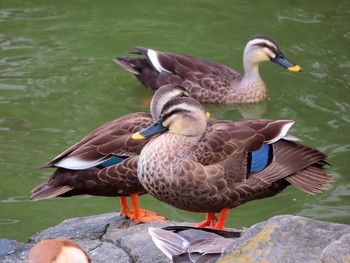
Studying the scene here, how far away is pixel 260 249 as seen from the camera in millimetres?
3908

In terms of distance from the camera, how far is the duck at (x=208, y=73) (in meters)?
9.70

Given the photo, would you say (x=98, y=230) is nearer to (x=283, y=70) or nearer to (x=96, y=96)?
(x=96, y=96)

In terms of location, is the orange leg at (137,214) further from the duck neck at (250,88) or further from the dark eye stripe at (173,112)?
the duck neck at (250,88)

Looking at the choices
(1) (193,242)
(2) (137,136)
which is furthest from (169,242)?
(2) (137,136)

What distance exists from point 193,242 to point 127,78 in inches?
243

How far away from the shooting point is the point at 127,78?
404 inches

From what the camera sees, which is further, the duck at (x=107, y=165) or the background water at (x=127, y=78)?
the background water at (x=127, y=78)

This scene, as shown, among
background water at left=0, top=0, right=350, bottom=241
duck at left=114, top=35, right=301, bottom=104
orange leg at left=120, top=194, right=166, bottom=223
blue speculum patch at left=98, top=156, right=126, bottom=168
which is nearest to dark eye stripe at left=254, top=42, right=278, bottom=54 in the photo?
duck at left=114, top=35, right=301, bottom=104

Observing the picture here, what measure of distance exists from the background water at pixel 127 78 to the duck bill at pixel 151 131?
5.18 feet

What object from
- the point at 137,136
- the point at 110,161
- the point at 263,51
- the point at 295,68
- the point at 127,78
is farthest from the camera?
the point at 127,78

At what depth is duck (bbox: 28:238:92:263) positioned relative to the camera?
4176 mm

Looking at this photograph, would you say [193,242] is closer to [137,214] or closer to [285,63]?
[137,214]

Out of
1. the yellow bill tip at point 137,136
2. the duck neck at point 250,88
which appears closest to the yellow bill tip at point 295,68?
the duck neck at point 250,88

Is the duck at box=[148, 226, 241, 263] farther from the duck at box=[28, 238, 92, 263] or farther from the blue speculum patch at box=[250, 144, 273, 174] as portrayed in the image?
the blue speculum patch at box=[250, 144, 273, 174]
